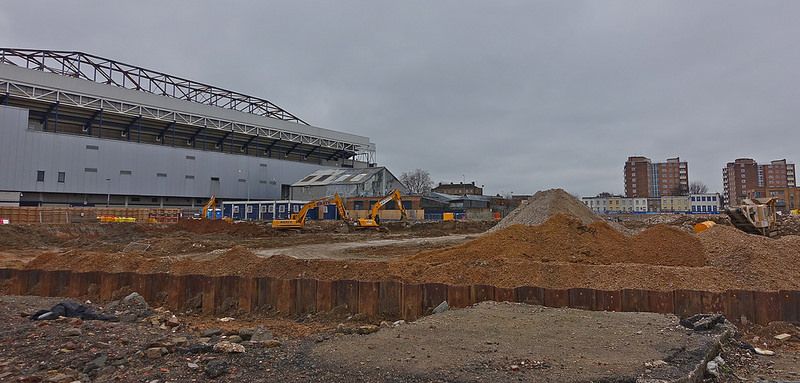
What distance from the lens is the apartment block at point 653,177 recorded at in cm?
14652

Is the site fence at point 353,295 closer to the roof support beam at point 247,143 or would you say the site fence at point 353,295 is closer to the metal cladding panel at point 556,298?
the metal cladding panel at point 556,298

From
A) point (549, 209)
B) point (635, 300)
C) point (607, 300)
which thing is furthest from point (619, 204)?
point (607, 300)

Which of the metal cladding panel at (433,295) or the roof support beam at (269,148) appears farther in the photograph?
the roof support beam at (269,148)

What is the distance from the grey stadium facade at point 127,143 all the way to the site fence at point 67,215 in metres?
11.0

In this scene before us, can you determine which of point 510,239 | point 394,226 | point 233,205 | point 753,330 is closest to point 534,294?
point 753,330

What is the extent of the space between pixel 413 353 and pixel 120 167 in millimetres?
59864

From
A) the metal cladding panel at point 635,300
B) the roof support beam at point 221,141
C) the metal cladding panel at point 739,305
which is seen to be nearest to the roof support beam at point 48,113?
the roof support beam at point 221,141

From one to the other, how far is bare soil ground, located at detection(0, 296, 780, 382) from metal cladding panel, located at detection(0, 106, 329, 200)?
5104cm

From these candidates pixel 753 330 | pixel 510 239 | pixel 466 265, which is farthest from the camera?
pixel 510 239

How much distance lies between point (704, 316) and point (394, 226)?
35.2 meters

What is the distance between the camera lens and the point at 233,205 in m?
60.2

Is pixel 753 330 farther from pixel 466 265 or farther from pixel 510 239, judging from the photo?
pixel 510 239

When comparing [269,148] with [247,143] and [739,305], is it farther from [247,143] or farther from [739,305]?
[739,305]

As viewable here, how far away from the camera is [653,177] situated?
490 ft
